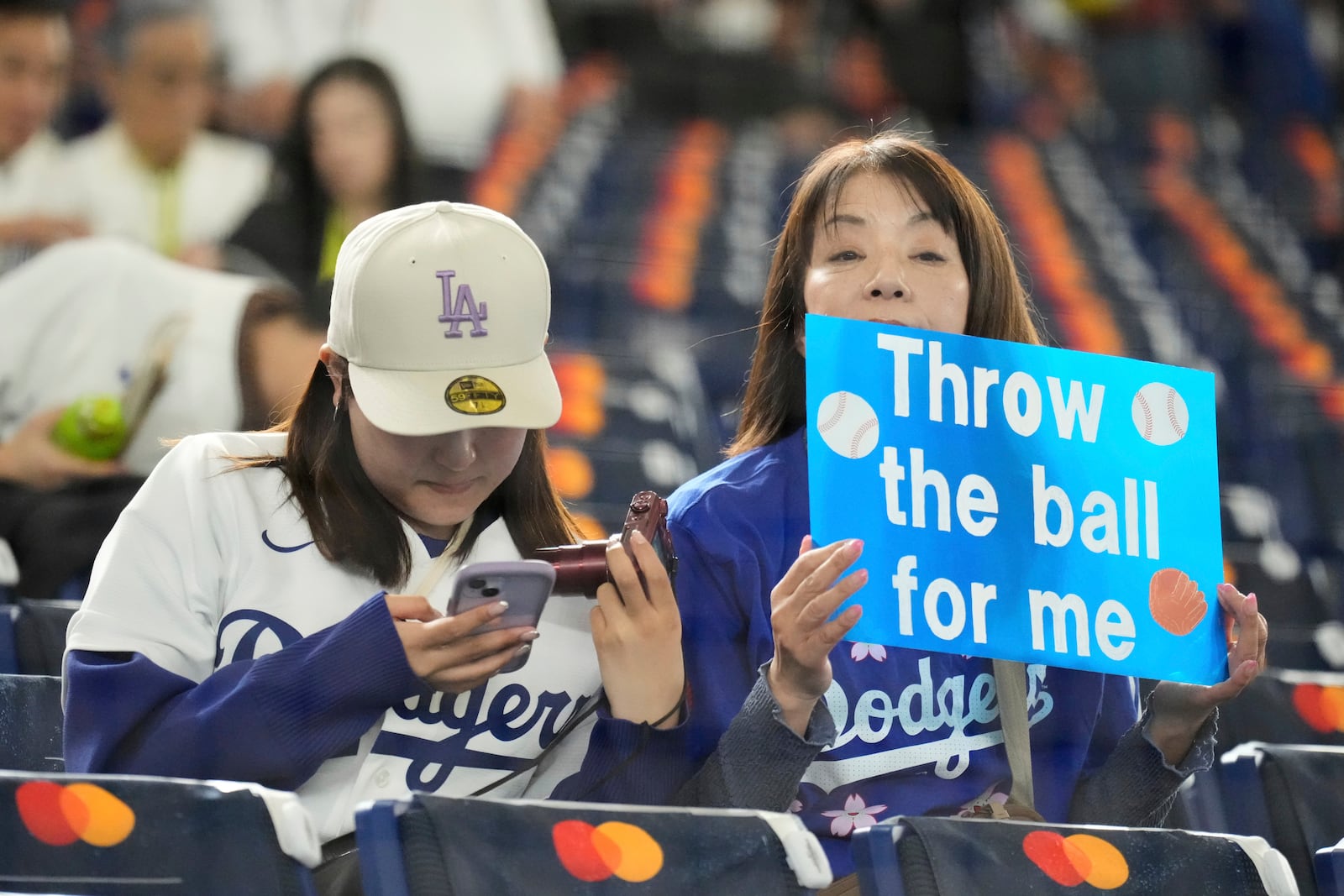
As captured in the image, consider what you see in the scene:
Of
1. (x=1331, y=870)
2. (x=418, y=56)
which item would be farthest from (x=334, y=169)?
(x=1331, y=870)

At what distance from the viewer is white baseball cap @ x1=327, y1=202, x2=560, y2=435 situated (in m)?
1.49

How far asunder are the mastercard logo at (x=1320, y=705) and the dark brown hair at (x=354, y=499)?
120 cm

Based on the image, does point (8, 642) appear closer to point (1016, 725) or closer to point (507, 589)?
point (507, 589)

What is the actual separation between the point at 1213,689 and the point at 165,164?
267cm

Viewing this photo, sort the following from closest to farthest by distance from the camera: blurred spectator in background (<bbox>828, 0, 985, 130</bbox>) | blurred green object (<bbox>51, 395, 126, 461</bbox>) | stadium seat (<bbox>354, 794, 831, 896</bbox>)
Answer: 1. stadium seat (<bbox>354, 794, 831, 896</bbox>)
2. blurred green object (<bbox>51, 395, 126, 461</bbox>)
3. blurred spectator in background (<bbox>828, 0, 985, 130</bbox>)

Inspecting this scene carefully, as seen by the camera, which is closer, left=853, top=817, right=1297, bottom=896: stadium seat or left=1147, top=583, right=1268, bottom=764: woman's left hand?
left=853, top=817, right=1297, bottom=896: stadium seat

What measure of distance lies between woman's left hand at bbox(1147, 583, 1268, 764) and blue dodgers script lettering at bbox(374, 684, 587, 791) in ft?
1.92

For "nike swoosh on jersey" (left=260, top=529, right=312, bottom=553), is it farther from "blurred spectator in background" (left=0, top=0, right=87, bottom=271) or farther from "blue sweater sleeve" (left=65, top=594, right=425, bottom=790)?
"blurred spectator in background" (left=0, top=0, right=87, bottom=271)

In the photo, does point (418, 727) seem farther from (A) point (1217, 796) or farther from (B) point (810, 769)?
(A) point (1217, 796)

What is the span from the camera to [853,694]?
5.54ft

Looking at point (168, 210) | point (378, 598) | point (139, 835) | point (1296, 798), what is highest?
point (168, 210)

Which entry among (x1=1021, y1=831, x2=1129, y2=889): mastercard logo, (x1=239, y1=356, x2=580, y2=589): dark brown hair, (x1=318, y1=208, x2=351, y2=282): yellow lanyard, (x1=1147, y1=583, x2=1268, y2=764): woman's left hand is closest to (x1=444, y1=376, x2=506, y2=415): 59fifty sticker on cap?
(x1=239, y1=356, x2=580, y2=589): dark brown hair

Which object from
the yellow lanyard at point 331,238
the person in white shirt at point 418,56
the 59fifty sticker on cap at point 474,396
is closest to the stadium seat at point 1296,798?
the 59fifty sticker on cap at point 474,396

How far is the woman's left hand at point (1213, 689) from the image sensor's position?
1.66m
